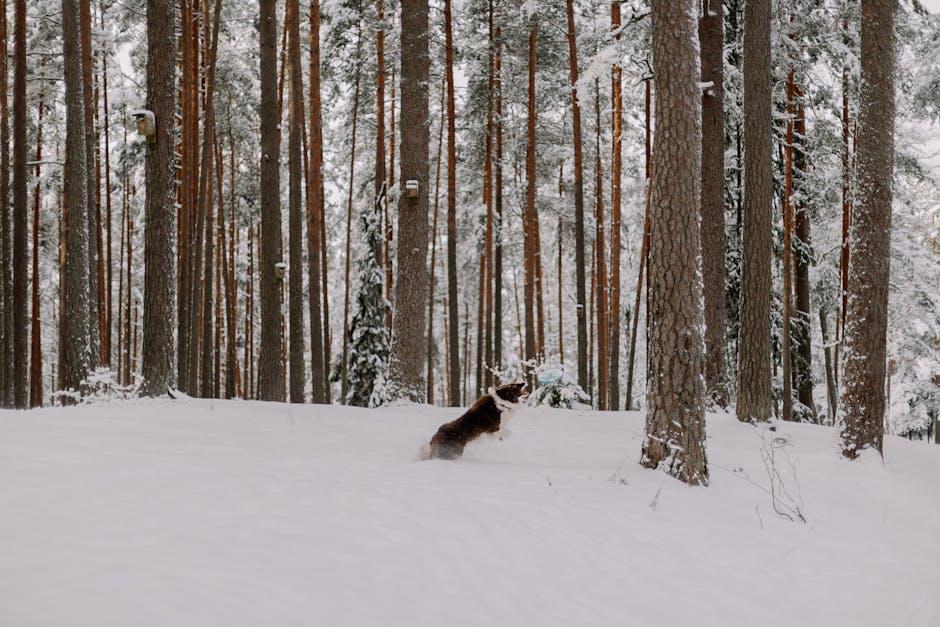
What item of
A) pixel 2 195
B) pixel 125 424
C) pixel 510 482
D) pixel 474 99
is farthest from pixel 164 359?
pixel 474 99

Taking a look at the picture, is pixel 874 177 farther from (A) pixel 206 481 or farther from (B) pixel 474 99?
(B) pixel 474 99

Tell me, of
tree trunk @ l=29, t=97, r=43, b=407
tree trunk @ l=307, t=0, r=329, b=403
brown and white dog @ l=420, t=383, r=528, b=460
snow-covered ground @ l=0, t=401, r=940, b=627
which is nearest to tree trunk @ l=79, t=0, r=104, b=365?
tree trunk @ l=29, t=97, r=43, b=407

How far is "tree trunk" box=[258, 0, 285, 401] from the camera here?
1080cm

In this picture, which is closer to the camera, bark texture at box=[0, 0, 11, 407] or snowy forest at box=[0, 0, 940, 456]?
snowy forest at box=[0, 0, 940, 456]

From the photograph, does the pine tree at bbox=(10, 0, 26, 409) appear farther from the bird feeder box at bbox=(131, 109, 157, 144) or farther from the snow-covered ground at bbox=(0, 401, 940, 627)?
the snow-covered ground at bbox=(0, 401, 940, 627)

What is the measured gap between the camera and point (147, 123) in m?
8.88

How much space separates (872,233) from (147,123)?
9468 millimetres

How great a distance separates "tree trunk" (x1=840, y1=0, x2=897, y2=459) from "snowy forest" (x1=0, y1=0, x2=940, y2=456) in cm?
3

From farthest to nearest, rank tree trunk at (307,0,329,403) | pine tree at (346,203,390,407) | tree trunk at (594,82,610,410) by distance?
tree trunk at (594,82,610,410)
pine tree at (346,203,390,407)
tree trunk at (307,0,329,403)

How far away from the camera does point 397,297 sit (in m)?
10.3

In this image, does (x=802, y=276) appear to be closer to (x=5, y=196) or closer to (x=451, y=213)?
(x=451, y=213)

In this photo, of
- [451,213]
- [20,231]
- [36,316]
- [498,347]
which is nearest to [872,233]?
[451,213]

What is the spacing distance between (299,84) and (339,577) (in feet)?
42.8

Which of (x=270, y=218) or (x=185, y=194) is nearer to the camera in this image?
(x=270, y=218)
